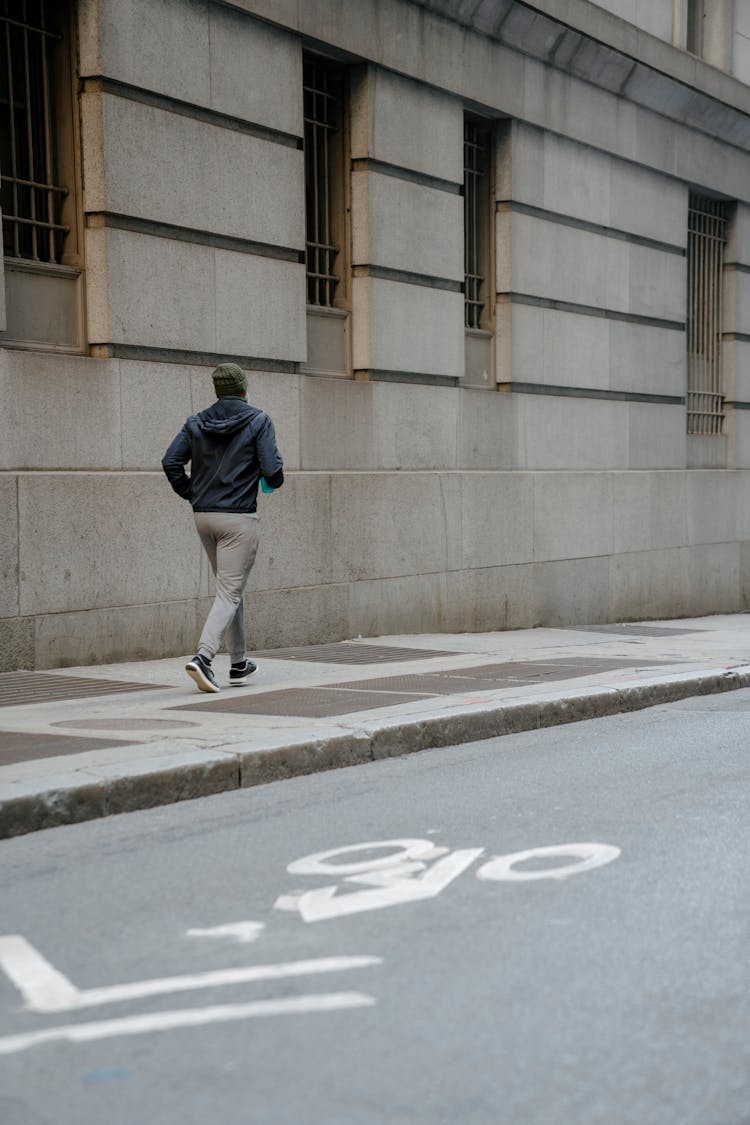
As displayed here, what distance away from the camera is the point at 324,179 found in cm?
1326

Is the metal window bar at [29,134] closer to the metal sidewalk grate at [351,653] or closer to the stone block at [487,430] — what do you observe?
the metal sidewalk grate at [351,653]

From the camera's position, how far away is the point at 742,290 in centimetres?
1938

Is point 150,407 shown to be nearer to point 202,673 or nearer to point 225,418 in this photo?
Result: point 225,418

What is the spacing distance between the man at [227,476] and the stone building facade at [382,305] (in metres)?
1.54

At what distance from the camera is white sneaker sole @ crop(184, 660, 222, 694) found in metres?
8.94

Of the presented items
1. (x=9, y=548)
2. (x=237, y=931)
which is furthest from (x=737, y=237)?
(x=237, y=931)

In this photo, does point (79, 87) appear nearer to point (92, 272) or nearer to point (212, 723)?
point (92, 272)

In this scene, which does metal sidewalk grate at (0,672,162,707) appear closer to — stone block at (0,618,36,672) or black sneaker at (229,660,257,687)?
stone block at (0,618,36,672)

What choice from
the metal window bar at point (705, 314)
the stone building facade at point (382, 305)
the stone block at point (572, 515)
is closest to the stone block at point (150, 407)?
the stone building facade at point (382, 305)

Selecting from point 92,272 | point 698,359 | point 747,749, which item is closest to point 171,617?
point 92,272

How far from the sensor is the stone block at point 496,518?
14.4 m

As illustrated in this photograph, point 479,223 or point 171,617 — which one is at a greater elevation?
point 479,223

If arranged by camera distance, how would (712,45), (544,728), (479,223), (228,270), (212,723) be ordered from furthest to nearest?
(712,45) < (479,223) < (228,270) < (544,728) < (212,723)

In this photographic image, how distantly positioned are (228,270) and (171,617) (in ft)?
9.32
